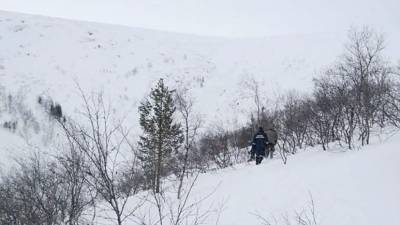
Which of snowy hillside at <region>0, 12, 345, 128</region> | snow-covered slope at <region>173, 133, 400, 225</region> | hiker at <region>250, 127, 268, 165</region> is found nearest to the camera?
snow-covered slope at <region>173, 133, 400, 225</region>

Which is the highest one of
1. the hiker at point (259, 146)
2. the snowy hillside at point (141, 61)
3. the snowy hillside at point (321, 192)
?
the snowy hillside at point (141, 61)

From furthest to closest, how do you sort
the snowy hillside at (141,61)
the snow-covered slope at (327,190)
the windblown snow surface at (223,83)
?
the snowy hillside at (141,61), the windblown snow surface at (223,83), the snow-covered slope at (327,190)

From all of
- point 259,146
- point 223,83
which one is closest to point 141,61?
point 223,83

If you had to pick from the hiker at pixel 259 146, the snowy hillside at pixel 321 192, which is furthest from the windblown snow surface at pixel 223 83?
the hiker at pixel 259 146

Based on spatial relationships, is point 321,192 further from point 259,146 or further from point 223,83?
point 223,83

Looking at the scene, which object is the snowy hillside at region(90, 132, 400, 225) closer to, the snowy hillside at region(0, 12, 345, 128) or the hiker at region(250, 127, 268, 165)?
the hiker at region(250, 127, 268, 165)

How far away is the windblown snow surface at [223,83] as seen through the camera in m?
10.1

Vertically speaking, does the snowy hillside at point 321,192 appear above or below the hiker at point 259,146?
below

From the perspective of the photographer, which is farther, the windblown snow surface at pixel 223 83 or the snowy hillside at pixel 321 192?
the windblown snow surface at pixel 223 83

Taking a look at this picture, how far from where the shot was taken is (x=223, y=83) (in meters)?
46.7

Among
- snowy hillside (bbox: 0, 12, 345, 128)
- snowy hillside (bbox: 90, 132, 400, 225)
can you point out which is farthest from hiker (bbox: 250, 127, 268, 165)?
snowy hillside (bbox: 0, 12, 345, 128)

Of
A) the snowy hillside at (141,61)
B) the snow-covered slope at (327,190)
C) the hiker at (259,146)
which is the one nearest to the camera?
the snow-covered slope at (327,190)

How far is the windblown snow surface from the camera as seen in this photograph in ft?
33.0

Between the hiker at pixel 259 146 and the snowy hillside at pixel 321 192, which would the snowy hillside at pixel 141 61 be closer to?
the hiker at pixel 259 146
